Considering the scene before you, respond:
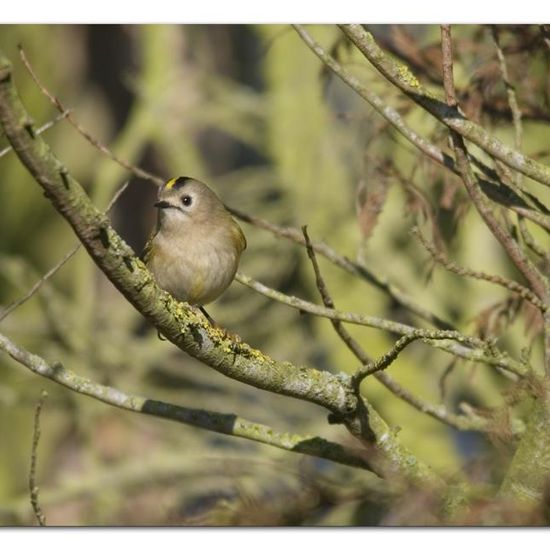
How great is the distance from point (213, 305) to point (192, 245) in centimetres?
203

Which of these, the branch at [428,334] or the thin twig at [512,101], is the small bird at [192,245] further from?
the thin twig at [512,101]

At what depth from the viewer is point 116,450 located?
5.64m

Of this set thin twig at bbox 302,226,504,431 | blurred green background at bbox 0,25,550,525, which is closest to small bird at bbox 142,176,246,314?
thin twig at bbox 302,226,504,431

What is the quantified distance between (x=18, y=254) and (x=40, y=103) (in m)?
0.84

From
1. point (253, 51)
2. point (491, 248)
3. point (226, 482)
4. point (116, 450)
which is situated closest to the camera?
point (226, 482)

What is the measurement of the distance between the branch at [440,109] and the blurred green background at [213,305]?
1.32 meters

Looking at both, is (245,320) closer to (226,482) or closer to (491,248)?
(226,482)

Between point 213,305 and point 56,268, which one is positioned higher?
point 213,305

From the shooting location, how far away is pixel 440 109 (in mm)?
2176

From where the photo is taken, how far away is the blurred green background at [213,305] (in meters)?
4.31

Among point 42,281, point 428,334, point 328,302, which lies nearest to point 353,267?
point 328,302
